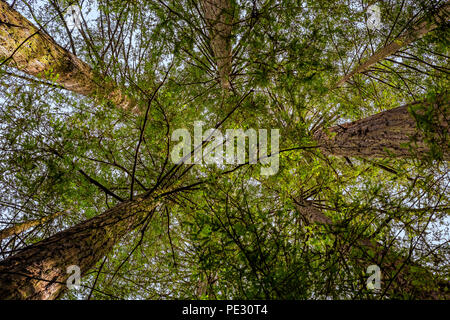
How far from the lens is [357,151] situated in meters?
3.11

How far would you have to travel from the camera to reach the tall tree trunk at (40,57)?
2.81 meters

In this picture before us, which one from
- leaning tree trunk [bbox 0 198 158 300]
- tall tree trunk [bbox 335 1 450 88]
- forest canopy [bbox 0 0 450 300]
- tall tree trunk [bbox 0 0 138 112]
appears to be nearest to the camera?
leaning tree trunk [bbox 0 198 158 300]

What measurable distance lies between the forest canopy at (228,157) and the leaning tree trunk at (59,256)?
13mm

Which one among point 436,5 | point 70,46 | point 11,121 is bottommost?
point 11,121

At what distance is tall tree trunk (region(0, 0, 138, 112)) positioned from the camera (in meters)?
2.81

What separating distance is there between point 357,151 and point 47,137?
438 centimetres

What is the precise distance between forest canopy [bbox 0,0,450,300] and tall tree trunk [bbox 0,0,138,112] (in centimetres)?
3

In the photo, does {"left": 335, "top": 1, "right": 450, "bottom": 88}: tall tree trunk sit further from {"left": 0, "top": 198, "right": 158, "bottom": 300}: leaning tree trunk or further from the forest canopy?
{"left": 0, "top": 198, "right": 158, "bottom": 300}: leaning tree trunk

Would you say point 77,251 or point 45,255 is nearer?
point 45,255

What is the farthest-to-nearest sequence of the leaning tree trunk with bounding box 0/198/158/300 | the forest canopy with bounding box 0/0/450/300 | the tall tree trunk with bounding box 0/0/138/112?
the tall tree trunk with bounding box 0/0/138/112 → the forest canopy with bounding box 0/0/450/300 → the leaning tree trunk with bounding box 0/198/158/300

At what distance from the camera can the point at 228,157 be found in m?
3.81

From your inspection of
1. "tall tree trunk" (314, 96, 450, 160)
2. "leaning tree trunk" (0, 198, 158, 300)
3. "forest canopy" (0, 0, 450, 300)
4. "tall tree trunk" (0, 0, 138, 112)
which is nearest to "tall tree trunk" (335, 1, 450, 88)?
"forest canopy" (0, 0, 450, 300)
